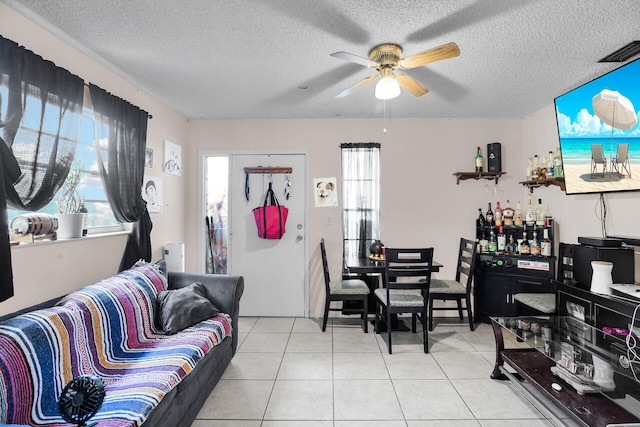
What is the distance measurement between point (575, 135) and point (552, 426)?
87.7 inches

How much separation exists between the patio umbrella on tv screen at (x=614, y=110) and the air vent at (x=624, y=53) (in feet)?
0.75

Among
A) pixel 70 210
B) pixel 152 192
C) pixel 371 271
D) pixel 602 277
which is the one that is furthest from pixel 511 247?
pixel 70 210

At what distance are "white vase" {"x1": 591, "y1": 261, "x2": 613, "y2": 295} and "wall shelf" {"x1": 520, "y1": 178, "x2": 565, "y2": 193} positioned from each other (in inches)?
43.5


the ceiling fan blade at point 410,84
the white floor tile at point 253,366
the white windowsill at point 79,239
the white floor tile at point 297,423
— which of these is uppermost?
the ceiling fan blade at point 410,84

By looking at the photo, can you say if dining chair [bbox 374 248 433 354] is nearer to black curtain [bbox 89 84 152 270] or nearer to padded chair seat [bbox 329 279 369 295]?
padded chair seat [bbox 329 279 369 295]

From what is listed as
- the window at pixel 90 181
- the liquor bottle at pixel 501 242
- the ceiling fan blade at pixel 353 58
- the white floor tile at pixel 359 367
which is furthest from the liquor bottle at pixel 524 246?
the window at pixel 90 181

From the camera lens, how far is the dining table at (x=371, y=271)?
3.32m

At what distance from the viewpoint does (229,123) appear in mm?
4109

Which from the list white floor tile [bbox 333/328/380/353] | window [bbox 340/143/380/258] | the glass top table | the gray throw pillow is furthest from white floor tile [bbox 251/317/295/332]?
the glass top table

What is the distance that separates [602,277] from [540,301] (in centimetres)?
72

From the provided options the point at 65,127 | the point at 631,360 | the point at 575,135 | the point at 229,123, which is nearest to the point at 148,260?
the point at 65,127

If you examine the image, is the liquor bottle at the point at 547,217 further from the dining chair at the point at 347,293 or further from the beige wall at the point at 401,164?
the dining chair at the point at 347,293

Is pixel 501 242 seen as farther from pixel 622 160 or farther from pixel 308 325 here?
pixel 308 325

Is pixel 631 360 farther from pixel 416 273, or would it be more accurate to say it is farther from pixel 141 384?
pixel 141 384
